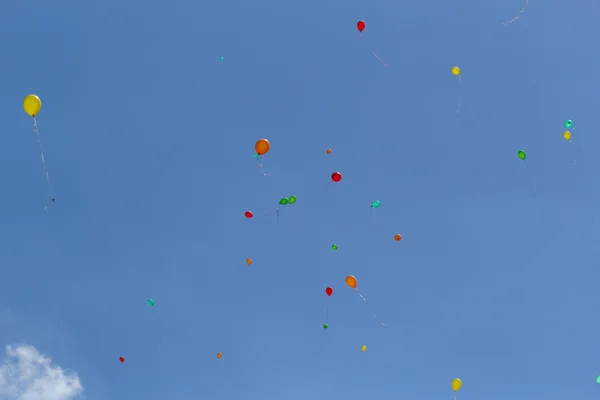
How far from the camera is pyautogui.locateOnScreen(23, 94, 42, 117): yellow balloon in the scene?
14.6m

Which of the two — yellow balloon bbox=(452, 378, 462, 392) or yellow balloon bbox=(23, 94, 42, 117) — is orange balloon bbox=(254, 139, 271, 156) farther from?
yellow balloon bbox=(452, 378, 462, 392)

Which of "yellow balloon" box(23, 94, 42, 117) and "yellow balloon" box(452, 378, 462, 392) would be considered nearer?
"yellow balloon" box(23, 94, 42, 117)

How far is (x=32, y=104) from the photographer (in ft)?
48.1

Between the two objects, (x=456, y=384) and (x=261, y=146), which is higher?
(x=261, y=146)

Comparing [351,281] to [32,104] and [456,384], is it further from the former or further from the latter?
[32,104]

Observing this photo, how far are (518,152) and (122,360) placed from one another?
16065 millimetres

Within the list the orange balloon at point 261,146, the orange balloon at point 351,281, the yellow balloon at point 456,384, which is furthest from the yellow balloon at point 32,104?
the yellow balloon at point 456,384

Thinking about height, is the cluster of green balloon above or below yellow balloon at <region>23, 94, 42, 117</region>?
Result: above

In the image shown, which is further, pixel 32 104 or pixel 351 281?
pixel 351 281

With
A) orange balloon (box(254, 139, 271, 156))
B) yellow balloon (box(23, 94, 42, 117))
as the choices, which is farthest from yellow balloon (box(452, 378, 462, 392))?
yellow balloon (box(23, 94, 42, 117))

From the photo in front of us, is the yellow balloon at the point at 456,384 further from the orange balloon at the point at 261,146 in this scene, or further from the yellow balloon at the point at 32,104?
the yellow balloon at the point at 32,104

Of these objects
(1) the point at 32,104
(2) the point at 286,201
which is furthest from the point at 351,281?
(1) the point at 32,104

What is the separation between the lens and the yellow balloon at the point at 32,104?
48.0ft

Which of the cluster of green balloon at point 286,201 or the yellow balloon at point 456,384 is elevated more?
the cluster of green balloon at point 286,201
